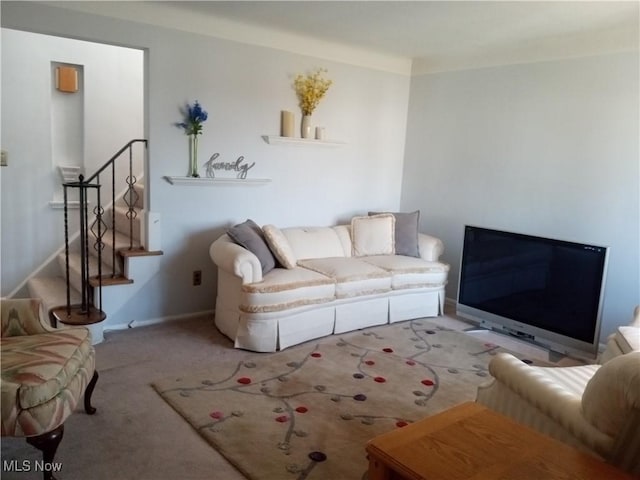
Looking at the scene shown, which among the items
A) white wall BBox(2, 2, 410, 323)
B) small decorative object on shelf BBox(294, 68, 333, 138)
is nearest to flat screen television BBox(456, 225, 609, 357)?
white wall BBox(2, 2, 410, 323)

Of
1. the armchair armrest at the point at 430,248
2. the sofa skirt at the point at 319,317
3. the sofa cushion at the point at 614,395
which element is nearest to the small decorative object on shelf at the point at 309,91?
the armchair armrest at the point at 430,248

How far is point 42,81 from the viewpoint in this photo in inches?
171

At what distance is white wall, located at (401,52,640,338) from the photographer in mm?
3855

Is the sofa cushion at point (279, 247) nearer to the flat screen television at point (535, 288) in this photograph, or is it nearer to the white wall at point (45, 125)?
the flat screen television at point (535, 288)

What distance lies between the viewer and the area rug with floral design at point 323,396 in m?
2.43

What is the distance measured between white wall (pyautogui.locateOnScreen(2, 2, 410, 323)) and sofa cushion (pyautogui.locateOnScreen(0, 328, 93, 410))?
161cm

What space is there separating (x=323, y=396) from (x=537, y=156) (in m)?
2.80

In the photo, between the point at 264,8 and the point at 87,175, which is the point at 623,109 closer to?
the point at 264,8

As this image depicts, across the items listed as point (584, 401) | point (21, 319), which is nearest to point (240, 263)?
point (21, 319)

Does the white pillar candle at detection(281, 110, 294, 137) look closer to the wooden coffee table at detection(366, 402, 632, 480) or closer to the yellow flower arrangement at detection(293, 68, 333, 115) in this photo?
the yellow flower arrangement at detection(293, 68, 333, 115)

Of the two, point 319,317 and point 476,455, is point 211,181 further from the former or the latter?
point 476,455

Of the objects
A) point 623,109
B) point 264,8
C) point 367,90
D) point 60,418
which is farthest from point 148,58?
point 623,109

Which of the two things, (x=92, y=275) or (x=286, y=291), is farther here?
(x=92, y=275)

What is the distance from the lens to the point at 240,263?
11.8ft
